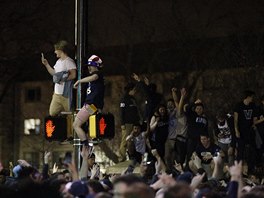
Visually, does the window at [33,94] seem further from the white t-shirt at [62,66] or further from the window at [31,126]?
the white t-shirt at [62,66]

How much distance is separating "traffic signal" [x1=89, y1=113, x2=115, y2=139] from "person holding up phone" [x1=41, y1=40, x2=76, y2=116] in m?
0.88

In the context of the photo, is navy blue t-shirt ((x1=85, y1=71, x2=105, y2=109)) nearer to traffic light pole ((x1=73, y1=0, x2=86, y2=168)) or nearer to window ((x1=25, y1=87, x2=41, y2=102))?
traffic light pole ((x1=73, y1=0, x2=86, y2=168))

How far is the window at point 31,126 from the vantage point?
217ft

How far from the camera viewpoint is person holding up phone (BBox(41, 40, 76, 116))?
1708 centimetres

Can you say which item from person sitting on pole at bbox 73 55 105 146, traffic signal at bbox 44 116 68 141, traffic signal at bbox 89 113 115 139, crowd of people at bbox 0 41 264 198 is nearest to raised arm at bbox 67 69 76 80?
crowd of people at bbox 0 41 264 198

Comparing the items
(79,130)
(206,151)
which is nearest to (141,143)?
(206,151)

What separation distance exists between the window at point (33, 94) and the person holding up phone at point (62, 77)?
47.7 m

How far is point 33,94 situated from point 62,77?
48.9 meters

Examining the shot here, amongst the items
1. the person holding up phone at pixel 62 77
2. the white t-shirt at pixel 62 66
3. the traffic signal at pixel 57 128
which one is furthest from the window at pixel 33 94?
the traffic signal at pixel 57 128

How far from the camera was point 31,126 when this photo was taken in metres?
66.5

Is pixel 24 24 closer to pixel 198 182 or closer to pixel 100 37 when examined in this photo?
pixel 100 37

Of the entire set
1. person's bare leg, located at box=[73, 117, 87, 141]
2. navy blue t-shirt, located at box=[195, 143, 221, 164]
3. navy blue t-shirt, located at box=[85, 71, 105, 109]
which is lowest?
navy blue t-shirt, located at box=[195, 143, 221, 164]

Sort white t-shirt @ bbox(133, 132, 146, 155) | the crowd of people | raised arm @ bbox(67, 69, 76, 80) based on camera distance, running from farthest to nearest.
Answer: white t-shirt @ bbox(133, 132, 146, 155) < raised arm @ bbox(67, 69, 76, 80) < the crowd of people

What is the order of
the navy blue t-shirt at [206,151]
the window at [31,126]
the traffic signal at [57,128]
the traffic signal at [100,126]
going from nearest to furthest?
the traffic signal at [100,126]
the traffic signal at [57,128]
the navy blue t-shirt at [206,151]
the window at [31,126]
